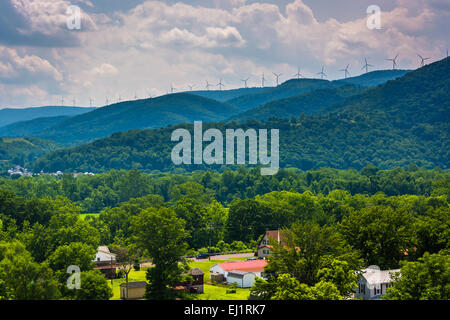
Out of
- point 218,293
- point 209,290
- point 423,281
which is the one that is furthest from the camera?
point 209,290

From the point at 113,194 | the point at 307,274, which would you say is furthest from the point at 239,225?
the point at 113,194

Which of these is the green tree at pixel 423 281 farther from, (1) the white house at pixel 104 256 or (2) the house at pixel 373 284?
(1) the white house at pixel 104 256

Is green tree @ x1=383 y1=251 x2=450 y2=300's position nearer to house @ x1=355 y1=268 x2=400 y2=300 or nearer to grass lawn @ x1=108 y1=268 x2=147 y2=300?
house @ x1=355 y1=268 x2=400 y2=300

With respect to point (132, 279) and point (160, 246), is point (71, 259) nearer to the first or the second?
point (160, 246)

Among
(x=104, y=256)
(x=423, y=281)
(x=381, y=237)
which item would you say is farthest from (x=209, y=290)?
(x=423, y=281)

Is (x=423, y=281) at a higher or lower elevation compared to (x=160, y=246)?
lower
